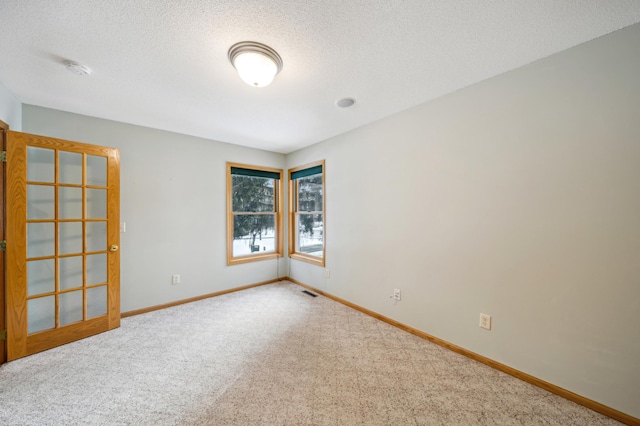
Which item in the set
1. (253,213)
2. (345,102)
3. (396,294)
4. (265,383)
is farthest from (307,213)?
(265,383)

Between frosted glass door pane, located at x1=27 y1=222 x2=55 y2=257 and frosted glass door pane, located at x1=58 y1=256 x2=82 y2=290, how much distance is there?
15 cm

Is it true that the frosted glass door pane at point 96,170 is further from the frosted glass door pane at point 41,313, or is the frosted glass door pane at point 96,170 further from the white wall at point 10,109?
the frosted glass door pane at point 41,313

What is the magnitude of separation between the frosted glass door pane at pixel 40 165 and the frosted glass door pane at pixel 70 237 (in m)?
0.49

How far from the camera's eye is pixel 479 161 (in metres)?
2.11

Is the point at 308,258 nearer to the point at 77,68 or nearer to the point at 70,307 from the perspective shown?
the point at 70,307

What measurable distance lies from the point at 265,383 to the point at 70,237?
2.61 m

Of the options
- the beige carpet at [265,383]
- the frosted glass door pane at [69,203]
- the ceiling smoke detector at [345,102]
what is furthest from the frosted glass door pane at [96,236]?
the ceiling smoke detector at [345,102]

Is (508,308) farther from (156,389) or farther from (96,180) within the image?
(96,180)

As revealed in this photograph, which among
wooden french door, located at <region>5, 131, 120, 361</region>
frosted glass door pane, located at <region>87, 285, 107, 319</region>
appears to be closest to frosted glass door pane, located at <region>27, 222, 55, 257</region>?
wooden french door, located at <region>5, 131, 120, 361</region>

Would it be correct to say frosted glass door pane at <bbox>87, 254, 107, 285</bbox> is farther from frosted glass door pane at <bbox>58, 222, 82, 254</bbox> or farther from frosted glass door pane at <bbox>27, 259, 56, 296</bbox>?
frosted glass door pane at <bbox>27, 259, 56, 296</bbox>

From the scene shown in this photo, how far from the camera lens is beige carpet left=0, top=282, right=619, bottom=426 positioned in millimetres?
1545

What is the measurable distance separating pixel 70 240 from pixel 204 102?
209 cm

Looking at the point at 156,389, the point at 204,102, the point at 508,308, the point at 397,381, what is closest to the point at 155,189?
the point at 204,102

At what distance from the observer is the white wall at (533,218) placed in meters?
1.52
